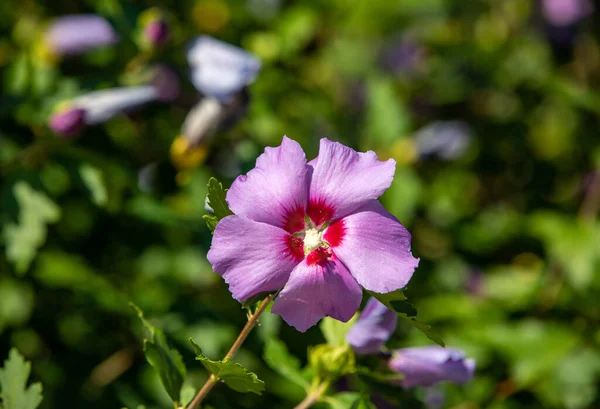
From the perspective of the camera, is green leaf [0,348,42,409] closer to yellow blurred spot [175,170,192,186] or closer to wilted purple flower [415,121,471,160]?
yellow blurred spot [175,170,192,186]

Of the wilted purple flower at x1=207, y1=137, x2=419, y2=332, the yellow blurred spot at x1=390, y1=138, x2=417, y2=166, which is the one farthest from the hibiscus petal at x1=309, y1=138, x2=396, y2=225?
the yellow blurred spot at x1=390, y1=138, x2=417, y2=166

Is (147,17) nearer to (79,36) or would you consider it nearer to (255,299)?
(79,36)

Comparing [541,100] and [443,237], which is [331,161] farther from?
[541,100]

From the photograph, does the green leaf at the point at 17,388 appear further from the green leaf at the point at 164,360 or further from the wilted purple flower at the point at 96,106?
the wilted purple flower at the point at 96,106

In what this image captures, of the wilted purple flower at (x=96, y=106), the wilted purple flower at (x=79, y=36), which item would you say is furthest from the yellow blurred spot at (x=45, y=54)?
the wilted purple flower at (x=96, y=106)

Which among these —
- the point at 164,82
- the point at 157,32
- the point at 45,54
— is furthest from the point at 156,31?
the point at 45,54
